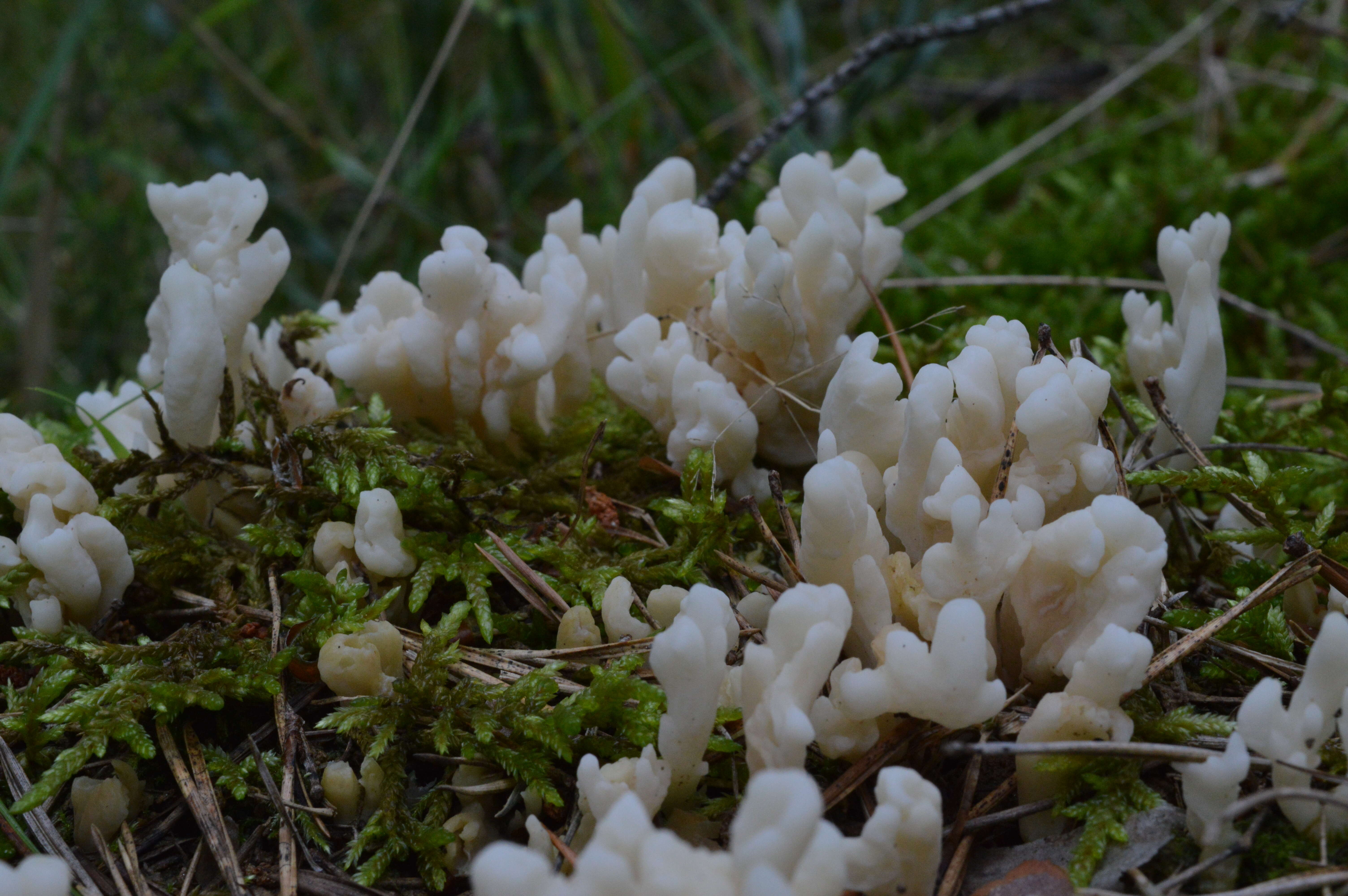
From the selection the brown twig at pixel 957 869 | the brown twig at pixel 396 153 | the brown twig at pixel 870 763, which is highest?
the brown twig at pixel 396 153

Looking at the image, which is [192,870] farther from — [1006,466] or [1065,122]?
[1065,122]

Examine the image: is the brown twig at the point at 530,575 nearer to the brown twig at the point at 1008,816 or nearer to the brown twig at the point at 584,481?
the brown twig at the point at 584,481

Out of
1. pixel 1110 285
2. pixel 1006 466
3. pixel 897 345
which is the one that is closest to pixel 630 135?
pixel 1110 285

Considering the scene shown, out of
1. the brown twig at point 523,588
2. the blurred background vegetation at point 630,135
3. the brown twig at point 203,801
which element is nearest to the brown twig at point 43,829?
the brown twig at point 203,801

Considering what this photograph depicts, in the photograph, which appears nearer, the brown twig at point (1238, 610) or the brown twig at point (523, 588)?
the brown twig at point (1238, 610)

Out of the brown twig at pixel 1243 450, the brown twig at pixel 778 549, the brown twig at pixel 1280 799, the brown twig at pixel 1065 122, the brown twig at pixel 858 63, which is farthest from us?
the brown twig at pixel 1065 122

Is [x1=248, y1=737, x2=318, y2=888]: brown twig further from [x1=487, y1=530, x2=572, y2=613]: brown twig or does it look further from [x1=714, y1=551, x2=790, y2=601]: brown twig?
[x1=714, y1=551, x2=790, y2=601]: brown twig

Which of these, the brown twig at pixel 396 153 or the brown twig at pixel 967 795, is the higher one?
the brown twig at pixel 396 153

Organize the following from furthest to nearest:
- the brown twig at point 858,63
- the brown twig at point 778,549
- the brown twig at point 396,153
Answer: the brown twig at point 396,153 < the brown twig at point 858,63 < the brown twig at point 778,549
